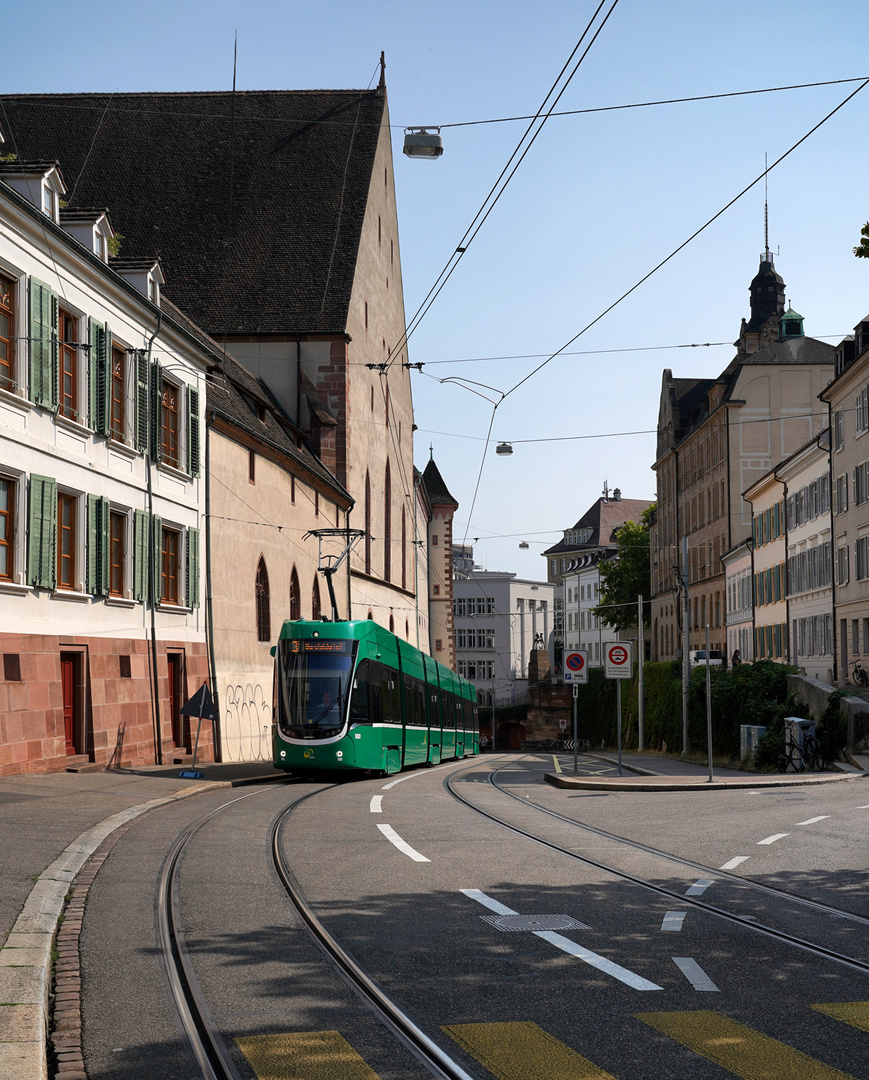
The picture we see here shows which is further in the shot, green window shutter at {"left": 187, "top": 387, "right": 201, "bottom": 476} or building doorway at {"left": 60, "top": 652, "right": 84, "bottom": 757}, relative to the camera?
green window shutter at {"left": 187, "top": 387, "right": 201, "bottom": 476}

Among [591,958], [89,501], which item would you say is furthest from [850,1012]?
[89,501]

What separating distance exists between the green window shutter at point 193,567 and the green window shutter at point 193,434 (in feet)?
4.99

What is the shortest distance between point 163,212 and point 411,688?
31752mm

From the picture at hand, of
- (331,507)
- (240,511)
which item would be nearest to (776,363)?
(331,507)

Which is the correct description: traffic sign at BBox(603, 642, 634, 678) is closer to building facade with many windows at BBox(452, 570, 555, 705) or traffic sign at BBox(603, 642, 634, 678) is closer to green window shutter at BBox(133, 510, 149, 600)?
green window shutter at BBox(133, 510, 149, 600)

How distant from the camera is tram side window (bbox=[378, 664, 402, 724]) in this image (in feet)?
84.0

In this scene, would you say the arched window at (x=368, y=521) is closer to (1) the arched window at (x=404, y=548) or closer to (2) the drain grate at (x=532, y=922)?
(1) the arched window at (x=404, y=548)

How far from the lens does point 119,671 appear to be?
1000 inches

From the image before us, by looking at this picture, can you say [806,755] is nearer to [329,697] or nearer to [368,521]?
[329,697]

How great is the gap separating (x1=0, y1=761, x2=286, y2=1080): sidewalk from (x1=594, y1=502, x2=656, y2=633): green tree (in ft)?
235

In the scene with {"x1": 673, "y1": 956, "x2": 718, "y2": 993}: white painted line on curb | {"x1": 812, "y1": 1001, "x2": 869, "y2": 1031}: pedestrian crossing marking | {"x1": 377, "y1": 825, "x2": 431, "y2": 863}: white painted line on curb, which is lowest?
{"x1": 377, "y1": 825, "x2": 431, "y2": 863}: white painted line on curb

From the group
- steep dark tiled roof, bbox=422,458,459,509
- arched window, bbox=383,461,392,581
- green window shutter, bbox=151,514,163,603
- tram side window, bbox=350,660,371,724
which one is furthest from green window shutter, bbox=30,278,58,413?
steep dark tiled roof, bbox=422,458,459,509

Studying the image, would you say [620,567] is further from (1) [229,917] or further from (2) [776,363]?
(1) [229,917]

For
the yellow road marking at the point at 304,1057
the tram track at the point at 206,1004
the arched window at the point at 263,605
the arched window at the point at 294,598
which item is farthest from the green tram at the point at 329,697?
the yellow road marking at the point at 304,1057
